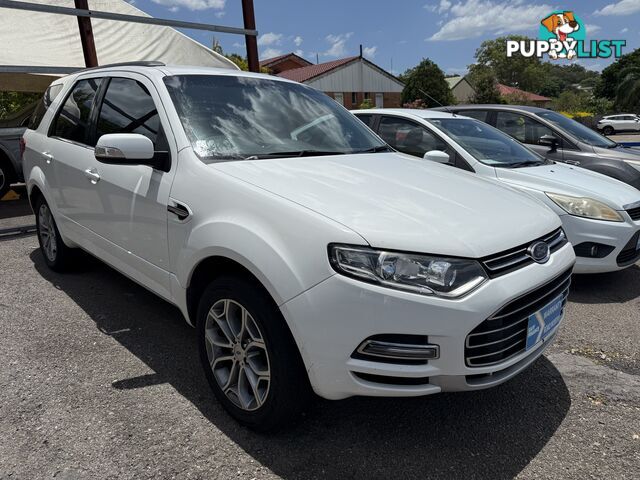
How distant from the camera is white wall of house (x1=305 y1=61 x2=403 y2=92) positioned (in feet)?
120

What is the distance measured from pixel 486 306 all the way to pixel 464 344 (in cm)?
17

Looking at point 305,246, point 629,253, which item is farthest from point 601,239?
point 305,246

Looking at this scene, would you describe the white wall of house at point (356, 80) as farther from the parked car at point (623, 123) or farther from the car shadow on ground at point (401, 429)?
the car shadow on ground at point (401, 429)

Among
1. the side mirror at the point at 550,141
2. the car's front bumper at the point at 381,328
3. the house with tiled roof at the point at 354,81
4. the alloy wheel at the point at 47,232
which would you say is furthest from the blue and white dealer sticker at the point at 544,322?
the house with tiled roof at the point at 354,81

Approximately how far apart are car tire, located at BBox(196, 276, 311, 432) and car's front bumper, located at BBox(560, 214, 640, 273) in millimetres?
3128

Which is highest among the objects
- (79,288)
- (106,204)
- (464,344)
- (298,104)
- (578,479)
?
(298,104)

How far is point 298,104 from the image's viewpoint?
3.30 metres

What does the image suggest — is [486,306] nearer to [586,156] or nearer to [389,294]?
[389,294]

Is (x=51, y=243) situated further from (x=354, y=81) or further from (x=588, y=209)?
(x=354, y=81)

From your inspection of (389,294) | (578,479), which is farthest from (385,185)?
(578,479)

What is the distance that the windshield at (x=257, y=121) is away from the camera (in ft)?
8.90

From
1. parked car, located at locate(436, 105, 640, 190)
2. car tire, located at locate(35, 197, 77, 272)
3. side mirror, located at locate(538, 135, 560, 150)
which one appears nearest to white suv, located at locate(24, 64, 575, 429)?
car tire, located at locate(35, 197, 77, 272)

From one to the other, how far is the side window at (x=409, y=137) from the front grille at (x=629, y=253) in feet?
5.91

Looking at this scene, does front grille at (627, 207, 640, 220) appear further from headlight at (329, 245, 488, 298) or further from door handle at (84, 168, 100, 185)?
door handle at (84, 168, 100, 185)
